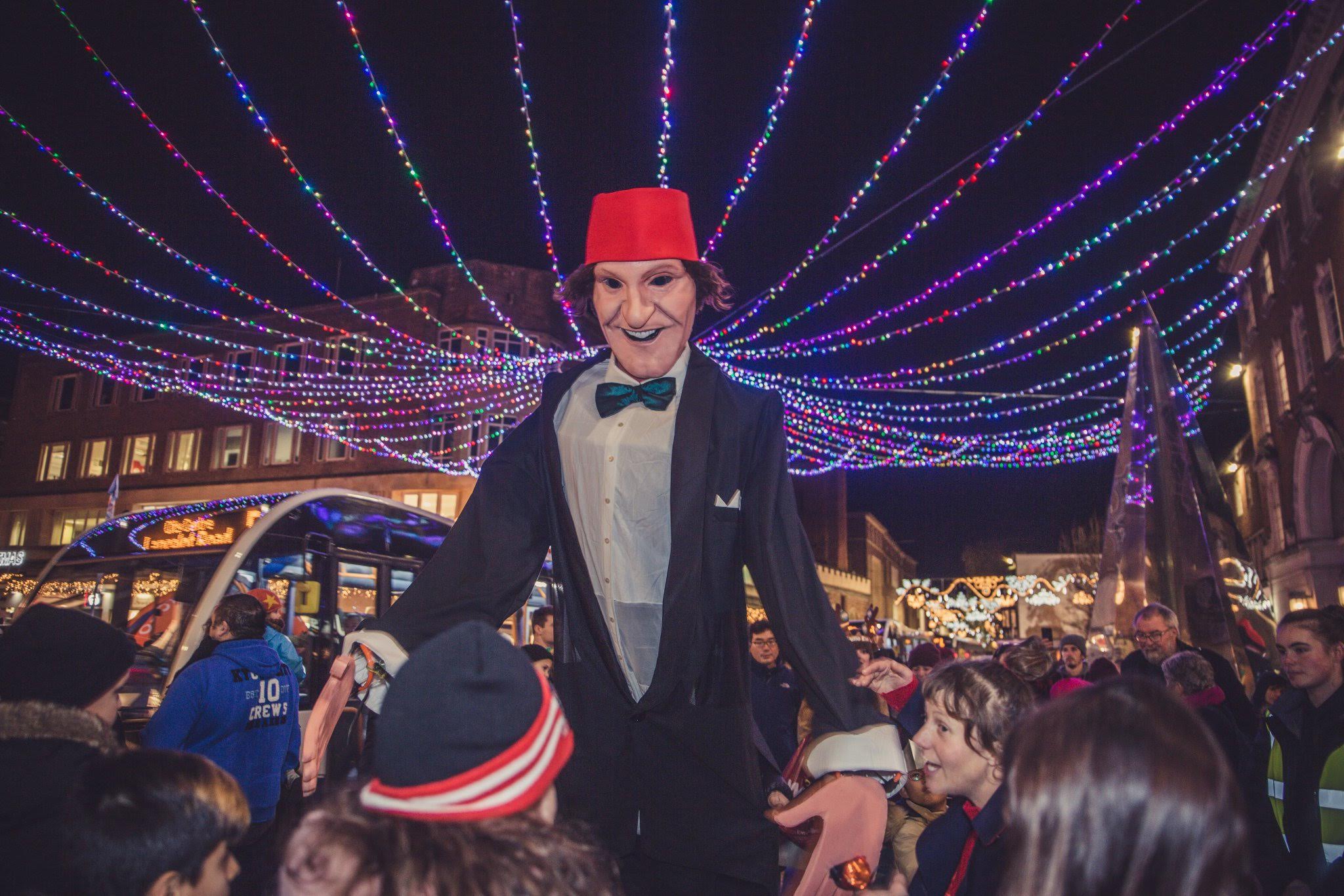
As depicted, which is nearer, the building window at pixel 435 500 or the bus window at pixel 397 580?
the bus window at pixel 397 580

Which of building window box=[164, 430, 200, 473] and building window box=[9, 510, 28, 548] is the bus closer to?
building window box=[164, 430, 200, 473]

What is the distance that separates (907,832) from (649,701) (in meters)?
3.88

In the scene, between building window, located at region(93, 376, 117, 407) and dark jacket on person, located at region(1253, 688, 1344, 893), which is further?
building window, located at region(93, 376, 117, 407)

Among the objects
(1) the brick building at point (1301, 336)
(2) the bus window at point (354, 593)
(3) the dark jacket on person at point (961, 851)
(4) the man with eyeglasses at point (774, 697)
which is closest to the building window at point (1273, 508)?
Result: (1) the brick building at point (1301, 336)

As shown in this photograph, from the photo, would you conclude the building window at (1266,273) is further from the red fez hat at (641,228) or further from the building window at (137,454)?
the building window at (137,454)

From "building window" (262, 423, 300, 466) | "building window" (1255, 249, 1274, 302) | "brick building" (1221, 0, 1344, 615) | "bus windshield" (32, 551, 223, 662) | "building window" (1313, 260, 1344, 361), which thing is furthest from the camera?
"building window" (262, 423, 300, 466)

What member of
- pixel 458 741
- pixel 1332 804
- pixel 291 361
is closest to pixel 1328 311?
pixel 1332 804

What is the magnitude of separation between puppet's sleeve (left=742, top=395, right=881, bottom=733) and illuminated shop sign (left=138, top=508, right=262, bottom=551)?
305 inches

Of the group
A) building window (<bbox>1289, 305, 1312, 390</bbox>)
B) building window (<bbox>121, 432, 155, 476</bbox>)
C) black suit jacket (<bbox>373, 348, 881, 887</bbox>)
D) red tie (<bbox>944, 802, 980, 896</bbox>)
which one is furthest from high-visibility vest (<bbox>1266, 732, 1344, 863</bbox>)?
building window (<bbox>121, 432, 155, 476</bbox>)

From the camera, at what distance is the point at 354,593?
32.1ft

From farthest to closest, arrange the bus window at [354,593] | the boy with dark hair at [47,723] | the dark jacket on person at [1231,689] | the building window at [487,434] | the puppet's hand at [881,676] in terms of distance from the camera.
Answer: the building window at [487,434] → the bus window at [354,593] → the dark jacket on person at [1231,689] → the boy with dark hair at [47,723] → the puppet's hand at [881,676]

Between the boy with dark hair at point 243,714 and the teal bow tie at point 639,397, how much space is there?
363cm

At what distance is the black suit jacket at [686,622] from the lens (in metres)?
2.18

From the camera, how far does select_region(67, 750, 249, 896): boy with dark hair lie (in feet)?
7.50
